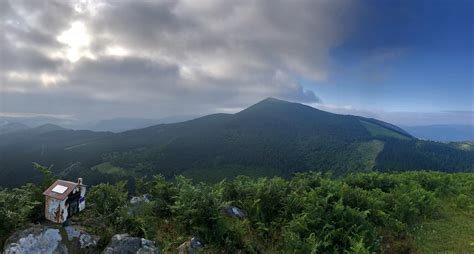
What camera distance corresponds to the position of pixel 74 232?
694cm

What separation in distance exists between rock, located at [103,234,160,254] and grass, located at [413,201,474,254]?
26.3 ft

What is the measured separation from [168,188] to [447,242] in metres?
9.54

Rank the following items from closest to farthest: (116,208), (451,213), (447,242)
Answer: (116,208) → (447,242) → (451,213)

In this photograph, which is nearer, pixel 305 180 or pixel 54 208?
pixel 54 208

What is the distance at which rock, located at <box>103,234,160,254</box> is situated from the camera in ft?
22.0

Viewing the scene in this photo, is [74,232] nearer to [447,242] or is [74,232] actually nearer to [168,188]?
[168,188]

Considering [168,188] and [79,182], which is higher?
[79,182]

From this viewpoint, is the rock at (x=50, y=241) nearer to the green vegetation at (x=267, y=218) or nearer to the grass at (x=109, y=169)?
the green vegetation at (x=267, y=218)

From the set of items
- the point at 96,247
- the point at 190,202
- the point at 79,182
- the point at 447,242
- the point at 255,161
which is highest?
the point at 79,182

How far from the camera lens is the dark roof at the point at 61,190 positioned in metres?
6.84

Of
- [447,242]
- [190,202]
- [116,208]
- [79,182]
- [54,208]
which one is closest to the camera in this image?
[54,208]

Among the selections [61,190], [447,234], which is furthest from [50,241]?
[447,234]

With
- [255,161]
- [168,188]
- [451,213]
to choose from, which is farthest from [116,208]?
[255,161]

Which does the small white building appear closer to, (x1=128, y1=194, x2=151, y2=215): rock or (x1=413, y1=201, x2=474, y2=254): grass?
(x1=128, y1=194, x2=151, y2=215): rock
